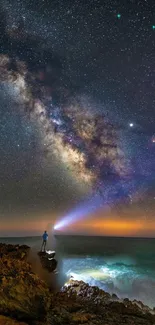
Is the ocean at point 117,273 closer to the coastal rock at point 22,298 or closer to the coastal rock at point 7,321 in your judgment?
the coastal rock at point 22,298

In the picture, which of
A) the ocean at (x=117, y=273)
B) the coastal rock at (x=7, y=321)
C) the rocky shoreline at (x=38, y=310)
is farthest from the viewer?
the ocean at (x=117, y=273)

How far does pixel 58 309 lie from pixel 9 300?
311 centimetres

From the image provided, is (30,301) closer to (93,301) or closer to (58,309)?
(58,309)

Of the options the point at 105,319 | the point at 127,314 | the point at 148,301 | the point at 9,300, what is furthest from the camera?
the point at 148,301

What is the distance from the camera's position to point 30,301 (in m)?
9.41

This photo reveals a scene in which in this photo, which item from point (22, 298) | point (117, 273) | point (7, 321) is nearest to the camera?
point (7, 321)

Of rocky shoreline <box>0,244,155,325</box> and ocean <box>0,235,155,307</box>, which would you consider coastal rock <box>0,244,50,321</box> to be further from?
ocean <box>0,235,155,307</box>

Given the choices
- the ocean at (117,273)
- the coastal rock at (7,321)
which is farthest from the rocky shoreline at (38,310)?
the ocean at (117,273)

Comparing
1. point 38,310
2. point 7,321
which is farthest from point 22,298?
point 7,321

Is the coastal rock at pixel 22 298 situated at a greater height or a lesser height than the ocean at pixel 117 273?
greater

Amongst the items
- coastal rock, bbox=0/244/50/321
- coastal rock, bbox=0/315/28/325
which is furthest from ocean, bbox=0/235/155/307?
coastal rock, bbox=0/315/28/325

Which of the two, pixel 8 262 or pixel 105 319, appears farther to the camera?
pixel 8 262

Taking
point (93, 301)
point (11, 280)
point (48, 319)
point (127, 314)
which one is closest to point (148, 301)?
point (93, 301)

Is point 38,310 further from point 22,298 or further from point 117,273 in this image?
point 117,273
